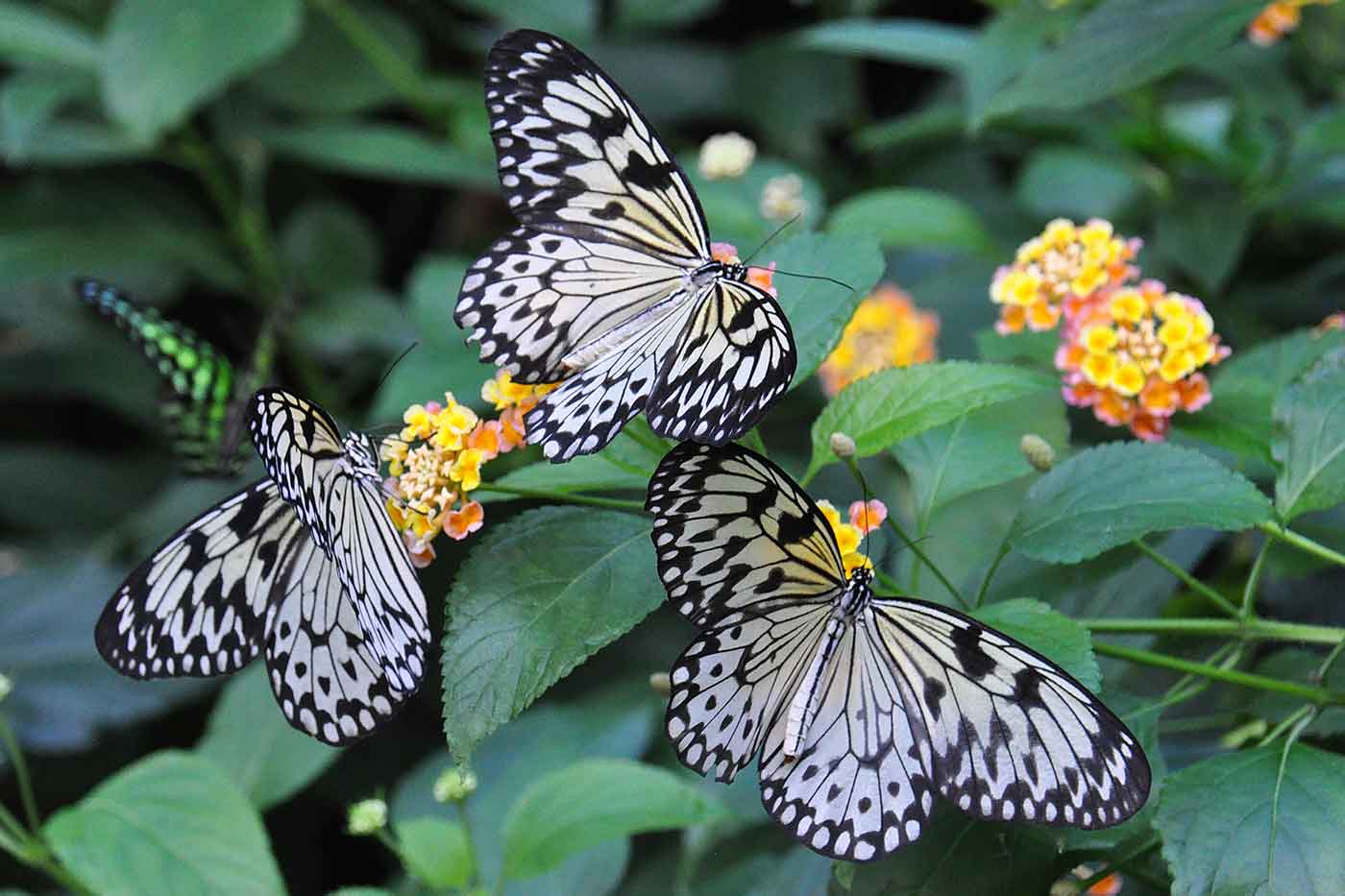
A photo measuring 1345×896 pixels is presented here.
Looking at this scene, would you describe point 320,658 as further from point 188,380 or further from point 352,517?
point 188,380

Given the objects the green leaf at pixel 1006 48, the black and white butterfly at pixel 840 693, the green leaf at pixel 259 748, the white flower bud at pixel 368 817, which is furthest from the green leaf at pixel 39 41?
the black and white butterfly at pixel 840 693

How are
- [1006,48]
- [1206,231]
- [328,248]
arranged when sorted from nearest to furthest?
[1206,231] → [1006,48] → [328,248]

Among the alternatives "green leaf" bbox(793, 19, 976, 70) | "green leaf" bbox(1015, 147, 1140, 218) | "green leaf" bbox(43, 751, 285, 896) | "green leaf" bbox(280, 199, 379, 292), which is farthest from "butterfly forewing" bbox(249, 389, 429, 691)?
"green leaf" bbox(280, 199, 379, 292)

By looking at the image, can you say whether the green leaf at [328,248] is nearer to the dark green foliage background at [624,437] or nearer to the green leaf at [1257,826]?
the dark green foliage background at [624,437]

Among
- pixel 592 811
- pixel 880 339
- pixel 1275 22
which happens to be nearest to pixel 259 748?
pixel 592 811

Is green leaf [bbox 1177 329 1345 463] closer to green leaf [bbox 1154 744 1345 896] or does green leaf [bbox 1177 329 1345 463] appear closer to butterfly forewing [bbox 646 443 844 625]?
green leaf [bbox 1154 744 1345 896]

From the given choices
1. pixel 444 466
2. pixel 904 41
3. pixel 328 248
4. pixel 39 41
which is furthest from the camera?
pixel 328 248
